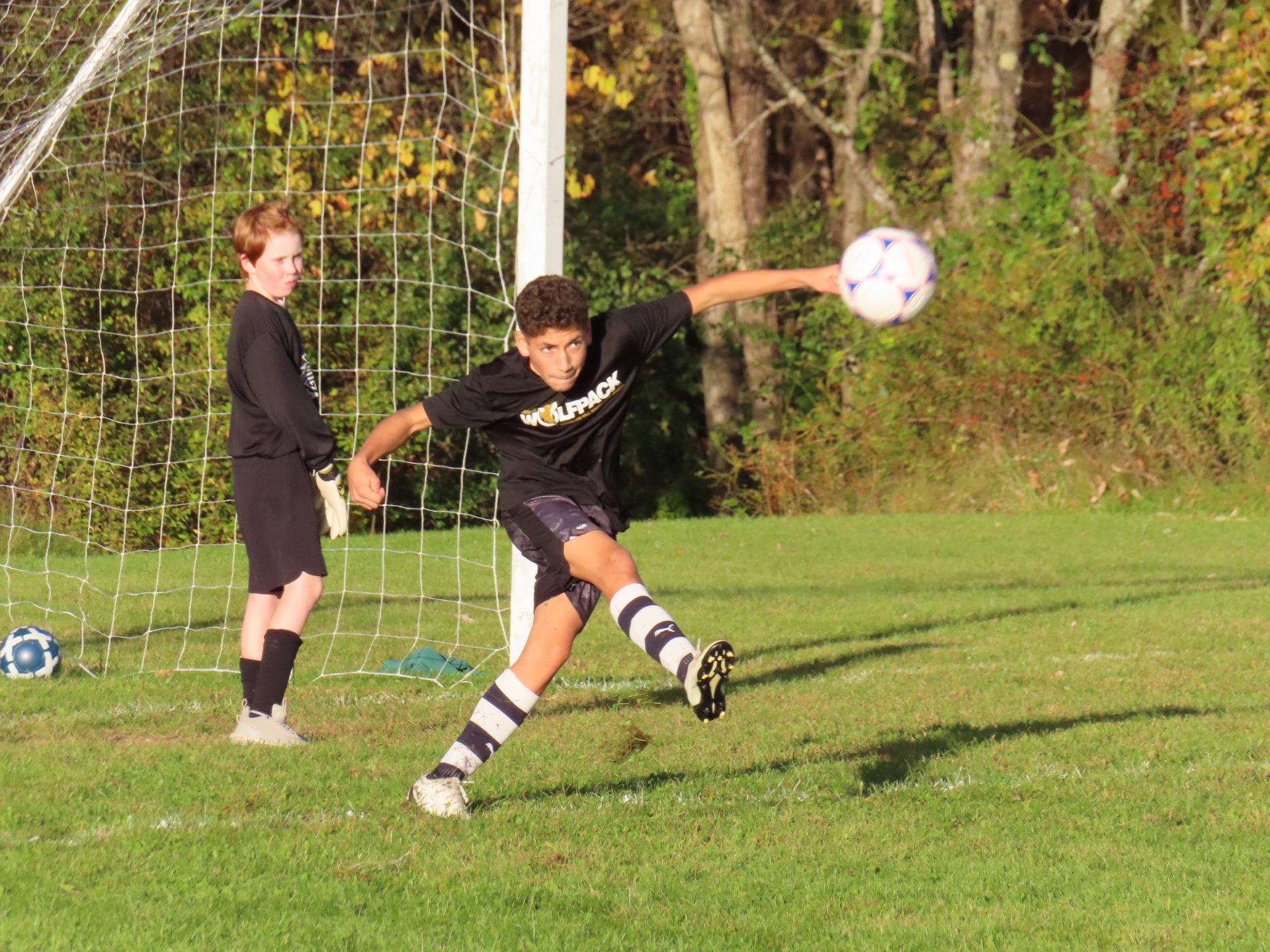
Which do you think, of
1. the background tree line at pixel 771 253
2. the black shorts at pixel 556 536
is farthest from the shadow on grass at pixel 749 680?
the background tree line at pixel 771 253

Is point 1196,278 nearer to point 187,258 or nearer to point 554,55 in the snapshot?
point 187,258

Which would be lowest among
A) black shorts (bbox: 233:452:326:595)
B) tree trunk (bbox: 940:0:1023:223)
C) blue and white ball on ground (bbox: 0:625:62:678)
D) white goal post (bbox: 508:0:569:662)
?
blue and white ball on ground (bbox: 0:625:62:678)

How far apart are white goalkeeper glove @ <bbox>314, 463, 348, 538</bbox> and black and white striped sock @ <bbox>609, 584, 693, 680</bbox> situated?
1.59 m

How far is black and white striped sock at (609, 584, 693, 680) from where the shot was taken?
4.32 m

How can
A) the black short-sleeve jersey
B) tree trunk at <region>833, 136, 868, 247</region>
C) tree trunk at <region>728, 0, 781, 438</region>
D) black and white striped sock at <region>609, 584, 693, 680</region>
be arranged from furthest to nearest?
tree trunk at <region>833, 136, 868, 247</region>
tree trunk at <region>728, 0, 781, 438</region>
the black short-sleeve jersey
black and white striped sock at <region>609, 584, 693, 680</region>

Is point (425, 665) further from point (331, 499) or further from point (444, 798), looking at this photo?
point (444, 798)

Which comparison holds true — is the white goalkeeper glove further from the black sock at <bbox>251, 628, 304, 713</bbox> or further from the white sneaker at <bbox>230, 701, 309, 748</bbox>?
the white sneaker at <bbox>230, 701, 309, 748</bbox>

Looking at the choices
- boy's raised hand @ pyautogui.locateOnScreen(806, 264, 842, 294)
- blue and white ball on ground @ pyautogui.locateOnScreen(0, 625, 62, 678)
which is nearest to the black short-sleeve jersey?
boy's raised hand @ pyautogui.locateOnScreen(806, 264, 842, 294)

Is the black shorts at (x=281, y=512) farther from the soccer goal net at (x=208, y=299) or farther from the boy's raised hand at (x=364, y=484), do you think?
the soccer goal net at (x=208, y=299)

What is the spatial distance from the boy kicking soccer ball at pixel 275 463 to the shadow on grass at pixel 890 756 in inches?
51.3

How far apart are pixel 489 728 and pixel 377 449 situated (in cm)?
89

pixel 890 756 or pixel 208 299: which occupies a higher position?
pixel 208 299

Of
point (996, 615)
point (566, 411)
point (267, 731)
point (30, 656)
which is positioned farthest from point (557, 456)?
point (996, 615)

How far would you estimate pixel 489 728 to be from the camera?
461 centimetres
